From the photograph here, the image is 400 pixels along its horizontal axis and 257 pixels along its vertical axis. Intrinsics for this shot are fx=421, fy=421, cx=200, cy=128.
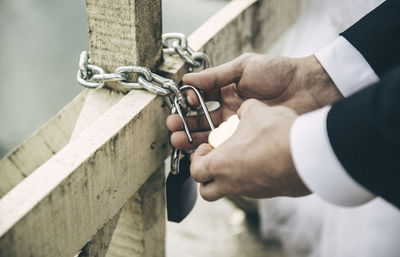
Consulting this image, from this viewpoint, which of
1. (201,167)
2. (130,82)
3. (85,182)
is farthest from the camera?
(130,82)

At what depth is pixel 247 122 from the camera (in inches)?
32.8

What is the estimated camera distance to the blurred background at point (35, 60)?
217 centimetres

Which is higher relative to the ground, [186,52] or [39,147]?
[186,52]

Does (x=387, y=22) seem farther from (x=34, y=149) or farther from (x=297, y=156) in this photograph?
(x=34, y=149)

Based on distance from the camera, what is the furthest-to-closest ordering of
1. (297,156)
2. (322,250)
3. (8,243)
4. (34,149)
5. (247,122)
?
1. (322,250)
2. (34,149)
3. (247,122)
4. (297,156)
5. (8,243)

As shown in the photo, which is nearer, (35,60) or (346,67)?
(346,67)

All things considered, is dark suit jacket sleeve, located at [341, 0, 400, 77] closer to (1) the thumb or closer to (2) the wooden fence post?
(1) the thumb

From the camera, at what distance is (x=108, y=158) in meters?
0.81

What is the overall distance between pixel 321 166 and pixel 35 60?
2010 millimetres

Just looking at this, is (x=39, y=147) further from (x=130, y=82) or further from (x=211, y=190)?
(x=211, y=190)

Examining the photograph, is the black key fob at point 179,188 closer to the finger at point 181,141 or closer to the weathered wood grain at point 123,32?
the finger at point 181,141

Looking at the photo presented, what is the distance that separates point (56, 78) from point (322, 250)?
1693mm

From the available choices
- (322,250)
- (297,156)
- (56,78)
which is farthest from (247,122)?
(56,78)

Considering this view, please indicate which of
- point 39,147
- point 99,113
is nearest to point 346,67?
point 99,113
